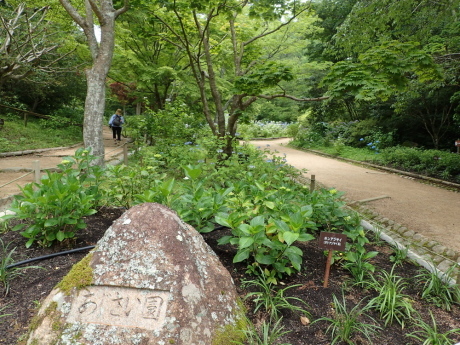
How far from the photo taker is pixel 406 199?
6.47 m

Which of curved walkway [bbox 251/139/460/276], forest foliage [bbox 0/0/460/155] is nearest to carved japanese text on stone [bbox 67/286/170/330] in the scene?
curved walkway [bbox 251/139/460/276]

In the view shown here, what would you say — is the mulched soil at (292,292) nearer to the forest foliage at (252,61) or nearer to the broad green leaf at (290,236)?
the broad green leaf at (290,236)

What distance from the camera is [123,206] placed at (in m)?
3.85

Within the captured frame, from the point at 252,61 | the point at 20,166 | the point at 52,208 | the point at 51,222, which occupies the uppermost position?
the point at 252,61

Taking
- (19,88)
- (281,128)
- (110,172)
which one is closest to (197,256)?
(110,172)

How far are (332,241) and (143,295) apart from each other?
1.49 m

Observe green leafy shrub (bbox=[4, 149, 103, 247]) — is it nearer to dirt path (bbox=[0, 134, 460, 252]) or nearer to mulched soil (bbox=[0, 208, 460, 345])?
mulched soil (bbox=[0, 208, 460, 345])

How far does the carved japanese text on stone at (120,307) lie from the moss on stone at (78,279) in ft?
0.15

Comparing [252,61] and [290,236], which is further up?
[252,61]

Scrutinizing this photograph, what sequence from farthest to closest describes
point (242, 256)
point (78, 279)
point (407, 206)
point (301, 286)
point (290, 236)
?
point (407, 206) < point (301, 286) < point (242, 256) < point (290, 236) < point (78, 279)

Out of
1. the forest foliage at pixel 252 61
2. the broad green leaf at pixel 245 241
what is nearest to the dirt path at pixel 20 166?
the forest foliage at pixel 252 61

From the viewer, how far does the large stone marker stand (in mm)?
1790

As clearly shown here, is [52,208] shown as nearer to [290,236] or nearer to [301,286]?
[290,236]

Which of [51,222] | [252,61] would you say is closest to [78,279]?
[51,222]
